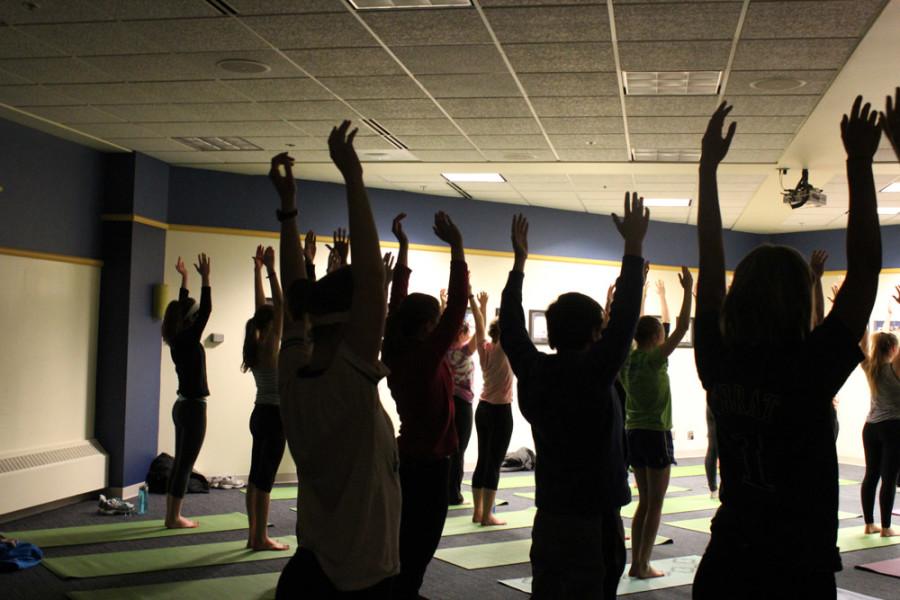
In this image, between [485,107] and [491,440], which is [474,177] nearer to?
[485,107]

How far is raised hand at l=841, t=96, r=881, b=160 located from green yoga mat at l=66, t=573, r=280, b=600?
3.99m

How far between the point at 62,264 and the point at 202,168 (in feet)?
6.51

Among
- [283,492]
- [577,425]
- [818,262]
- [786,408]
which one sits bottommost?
A: [283,492]

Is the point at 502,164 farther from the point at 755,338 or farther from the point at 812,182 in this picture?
the point at 755,338

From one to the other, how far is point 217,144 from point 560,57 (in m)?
4.02

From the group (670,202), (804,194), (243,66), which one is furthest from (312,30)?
(670,202)

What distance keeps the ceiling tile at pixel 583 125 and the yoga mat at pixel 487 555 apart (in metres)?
3.33

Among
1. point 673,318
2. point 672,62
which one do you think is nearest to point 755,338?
point 672,62

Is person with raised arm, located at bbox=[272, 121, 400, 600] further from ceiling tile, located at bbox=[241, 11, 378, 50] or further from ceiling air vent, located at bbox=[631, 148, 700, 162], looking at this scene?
ceiling air vent, located at bbox=[631, 148, 700, 162]

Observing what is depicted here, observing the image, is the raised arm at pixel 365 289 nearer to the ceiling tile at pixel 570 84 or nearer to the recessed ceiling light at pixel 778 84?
the ceiling tile at pixel 570 84

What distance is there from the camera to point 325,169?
921 cm

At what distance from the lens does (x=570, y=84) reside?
236 inches

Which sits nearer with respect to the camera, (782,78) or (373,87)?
(782,78)

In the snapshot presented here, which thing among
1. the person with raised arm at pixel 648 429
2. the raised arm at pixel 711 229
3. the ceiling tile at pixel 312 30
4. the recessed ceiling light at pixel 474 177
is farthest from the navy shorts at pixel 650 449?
the recessed ceiling light at pixel 474 177
